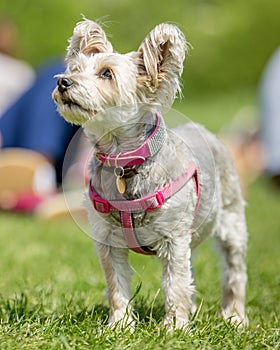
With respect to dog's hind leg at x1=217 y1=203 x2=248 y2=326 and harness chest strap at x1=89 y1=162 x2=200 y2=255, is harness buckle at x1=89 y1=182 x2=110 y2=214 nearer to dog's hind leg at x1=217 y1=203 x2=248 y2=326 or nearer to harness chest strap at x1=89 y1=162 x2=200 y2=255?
harness chest strap at x1=89 y1=162 x2=200 y2=255

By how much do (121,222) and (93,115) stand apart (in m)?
0.56

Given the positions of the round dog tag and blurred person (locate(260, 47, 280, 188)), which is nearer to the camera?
the round dog tag

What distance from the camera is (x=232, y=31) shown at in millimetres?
33656

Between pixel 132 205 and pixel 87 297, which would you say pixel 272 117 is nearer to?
pixel 87 297

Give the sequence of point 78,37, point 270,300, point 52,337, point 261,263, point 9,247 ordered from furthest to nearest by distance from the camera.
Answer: point 9,247 → point 261,263 → point 270,300 → point 78,37 → point 52,337

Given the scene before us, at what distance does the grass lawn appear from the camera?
343 centimetres

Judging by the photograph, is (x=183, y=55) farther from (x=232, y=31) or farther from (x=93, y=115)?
(x=232, y=31)

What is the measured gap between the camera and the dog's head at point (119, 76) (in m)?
3.56

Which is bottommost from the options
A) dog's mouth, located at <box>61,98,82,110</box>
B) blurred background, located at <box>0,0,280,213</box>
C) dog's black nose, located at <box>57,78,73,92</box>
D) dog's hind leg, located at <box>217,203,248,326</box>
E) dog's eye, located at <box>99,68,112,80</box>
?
blurred background, located at <box>0,0,280,213</box>

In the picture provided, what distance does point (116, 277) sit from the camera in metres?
3.89

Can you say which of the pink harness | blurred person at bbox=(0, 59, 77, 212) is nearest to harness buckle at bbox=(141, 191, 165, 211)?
the pink harness

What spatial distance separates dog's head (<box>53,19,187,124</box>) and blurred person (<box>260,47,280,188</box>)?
8987mm

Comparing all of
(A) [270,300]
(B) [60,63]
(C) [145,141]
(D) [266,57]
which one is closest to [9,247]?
(A) [270,300]

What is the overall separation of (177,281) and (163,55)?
1184mm
